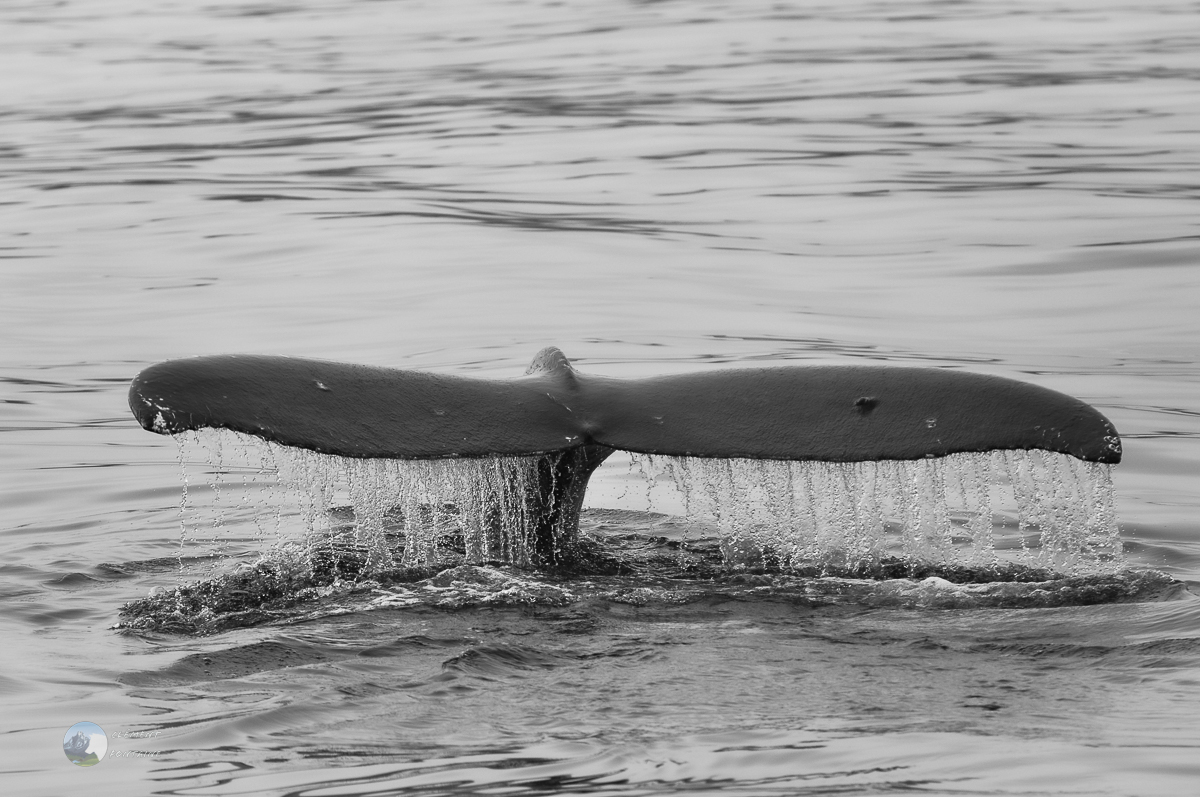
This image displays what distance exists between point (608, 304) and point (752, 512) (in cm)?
436

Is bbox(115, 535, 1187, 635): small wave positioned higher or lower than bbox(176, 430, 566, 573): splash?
lower

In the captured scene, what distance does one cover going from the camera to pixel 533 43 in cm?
2769

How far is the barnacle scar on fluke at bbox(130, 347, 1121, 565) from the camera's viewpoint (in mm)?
5172

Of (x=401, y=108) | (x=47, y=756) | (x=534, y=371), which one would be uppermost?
(x=401, y=108)

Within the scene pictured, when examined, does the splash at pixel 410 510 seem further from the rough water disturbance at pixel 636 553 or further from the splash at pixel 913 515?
the splash at pixel 913 515

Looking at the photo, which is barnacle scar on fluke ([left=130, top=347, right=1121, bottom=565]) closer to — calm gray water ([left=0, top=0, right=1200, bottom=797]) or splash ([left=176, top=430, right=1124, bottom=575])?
splash ([left=176, top=430, right=1124, bottom=575])

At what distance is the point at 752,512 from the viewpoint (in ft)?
26.0

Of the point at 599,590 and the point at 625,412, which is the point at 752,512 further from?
the point at 625,412

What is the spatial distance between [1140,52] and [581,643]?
65.1 feet

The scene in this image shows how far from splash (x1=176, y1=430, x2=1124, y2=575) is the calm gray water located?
33cm

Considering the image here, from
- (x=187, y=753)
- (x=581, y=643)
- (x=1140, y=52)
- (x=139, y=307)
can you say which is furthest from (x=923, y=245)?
(x=1140, y=52)

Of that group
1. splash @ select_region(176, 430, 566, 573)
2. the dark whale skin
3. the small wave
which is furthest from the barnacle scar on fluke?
the small wave

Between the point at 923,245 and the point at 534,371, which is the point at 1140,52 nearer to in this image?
the point at 923,245

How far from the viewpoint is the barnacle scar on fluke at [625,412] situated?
517cm
